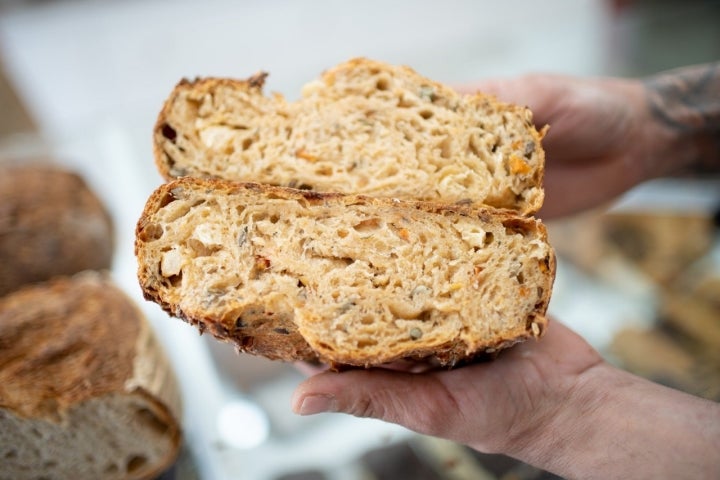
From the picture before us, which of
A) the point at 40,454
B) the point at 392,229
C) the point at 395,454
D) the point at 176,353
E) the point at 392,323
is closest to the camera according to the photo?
the point at 392,323

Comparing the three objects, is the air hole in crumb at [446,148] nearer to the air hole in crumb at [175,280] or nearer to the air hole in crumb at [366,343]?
the air hole in crumb at [366,343]

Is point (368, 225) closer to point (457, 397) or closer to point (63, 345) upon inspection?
point (457, 397)

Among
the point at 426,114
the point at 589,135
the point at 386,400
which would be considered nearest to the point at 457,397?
the point at 386,400

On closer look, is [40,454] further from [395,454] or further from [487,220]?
[487,220]

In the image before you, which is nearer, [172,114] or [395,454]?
[172,114]

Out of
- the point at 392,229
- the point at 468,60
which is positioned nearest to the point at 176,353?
the point at 392,229

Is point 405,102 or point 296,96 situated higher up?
point 405,102
